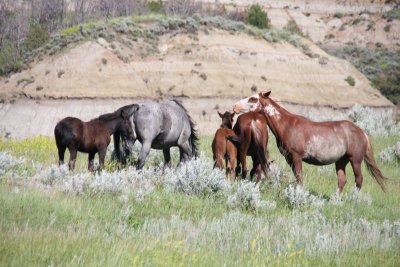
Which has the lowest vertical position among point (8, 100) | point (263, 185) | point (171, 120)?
point (8, 100)

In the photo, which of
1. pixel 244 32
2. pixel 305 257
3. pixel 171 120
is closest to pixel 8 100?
pixel 244 32

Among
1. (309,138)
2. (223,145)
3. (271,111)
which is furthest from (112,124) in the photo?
(309,138)

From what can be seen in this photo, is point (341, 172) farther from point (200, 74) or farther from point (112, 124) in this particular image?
point (200, 74)

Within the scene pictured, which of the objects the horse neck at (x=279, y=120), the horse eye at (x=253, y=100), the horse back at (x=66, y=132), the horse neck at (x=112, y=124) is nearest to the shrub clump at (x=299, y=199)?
the horse neck at (x=279, y=120)

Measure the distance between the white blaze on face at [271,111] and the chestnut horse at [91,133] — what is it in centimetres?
330

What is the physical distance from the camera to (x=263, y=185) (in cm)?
1119

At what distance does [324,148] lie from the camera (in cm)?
1093

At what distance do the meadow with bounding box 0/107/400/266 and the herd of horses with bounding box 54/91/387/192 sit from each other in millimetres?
664

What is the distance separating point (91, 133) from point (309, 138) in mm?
4868

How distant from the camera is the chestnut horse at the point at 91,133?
11.5m

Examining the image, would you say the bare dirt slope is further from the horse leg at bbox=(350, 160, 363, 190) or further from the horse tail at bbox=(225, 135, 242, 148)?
the horse leg at bbox=(350, 160, 363, 190)

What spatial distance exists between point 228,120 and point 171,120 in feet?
4.67

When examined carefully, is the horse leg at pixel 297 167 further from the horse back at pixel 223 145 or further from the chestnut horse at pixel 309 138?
the horse back at pixel 223 145

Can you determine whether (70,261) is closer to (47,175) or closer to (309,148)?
(47,175)
